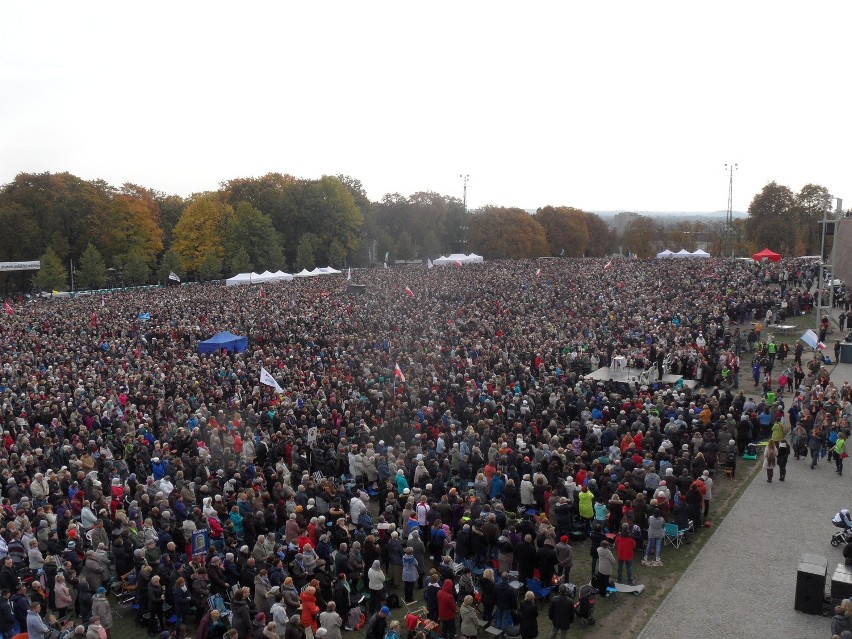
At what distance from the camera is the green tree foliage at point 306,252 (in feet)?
221

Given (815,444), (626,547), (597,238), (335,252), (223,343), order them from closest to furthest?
(626,547), (815,444), (223,343), (335,252), (597,238)

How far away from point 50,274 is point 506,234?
46279 mm

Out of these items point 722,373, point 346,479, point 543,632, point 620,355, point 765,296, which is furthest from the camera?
point 765,296

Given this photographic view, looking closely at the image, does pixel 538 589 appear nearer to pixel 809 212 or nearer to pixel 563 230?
pixel 809 212

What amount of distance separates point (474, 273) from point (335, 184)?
29.7 meters

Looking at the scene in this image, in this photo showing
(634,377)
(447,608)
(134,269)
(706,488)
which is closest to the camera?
(447,608)

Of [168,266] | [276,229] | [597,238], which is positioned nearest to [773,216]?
[597,238]

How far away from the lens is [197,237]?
2520 inches

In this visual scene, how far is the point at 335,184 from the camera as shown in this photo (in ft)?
236

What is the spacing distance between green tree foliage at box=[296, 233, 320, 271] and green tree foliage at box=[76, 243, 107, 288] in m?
18.2

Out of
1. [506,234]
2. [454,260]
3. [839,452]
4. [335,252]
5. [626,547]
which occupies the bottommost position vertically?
[626,547]

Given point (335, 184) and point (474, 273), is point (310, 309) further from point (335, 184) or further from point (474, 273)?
point (335, 184)

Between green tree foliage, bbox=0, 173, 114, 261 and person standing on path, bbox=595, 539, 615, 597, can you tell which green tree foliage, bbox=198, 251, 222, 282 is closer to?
green tree foliage, bbox=0, 173, 114, 261

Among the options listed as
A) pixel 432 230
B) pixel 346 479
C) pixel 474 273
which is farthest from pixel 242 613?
pixel 432 230
